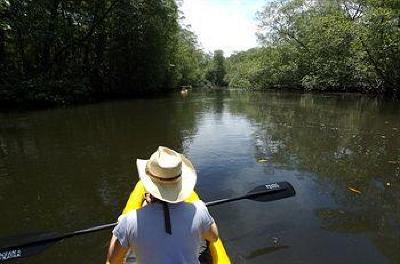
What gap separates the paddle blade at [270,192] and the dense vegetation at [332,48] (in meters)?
25.5

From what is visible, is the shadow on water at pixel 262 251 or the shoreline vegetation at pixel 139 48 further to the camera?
the shoreline vegetation at pixel 139 48

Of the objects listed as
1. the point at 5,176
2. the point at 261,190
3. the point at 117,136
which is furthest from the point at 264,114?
the point at 261,190

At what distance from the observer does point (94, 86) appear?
32.4 m

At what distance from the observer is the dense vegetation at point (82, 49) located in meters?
23.1

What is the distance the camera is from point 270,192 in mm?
5160

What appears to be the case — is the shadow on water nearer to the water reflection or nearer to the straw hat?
the water reflection

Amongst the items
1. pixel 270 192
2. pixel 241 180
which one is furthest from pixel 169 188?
pixel 241 180

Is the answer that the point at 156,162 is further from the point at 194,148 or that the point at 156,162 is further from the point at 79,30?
the point at 79,30

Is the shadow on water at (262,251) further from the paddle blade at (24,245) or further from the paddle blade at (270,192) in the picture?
the paddle blade at (24,245)

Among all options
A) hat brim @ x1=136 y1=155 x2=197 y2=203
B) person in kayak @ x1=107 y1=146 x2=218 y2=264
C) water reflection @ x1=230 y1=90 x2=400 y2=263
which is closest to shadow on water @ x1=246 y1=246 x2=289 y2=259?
water reflection @ x1=230 y1=90 x2=400 y2=263

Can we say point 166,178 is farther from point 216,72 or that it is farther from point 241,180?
point 216,72

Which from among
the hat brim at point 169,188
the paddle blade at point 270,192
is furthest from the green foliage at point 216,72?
the hat brim at point 169,188

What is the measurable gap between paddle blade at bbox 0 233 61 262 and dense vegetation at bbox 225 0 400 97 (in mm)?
27884

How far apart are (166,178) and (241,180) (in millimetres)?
5352
